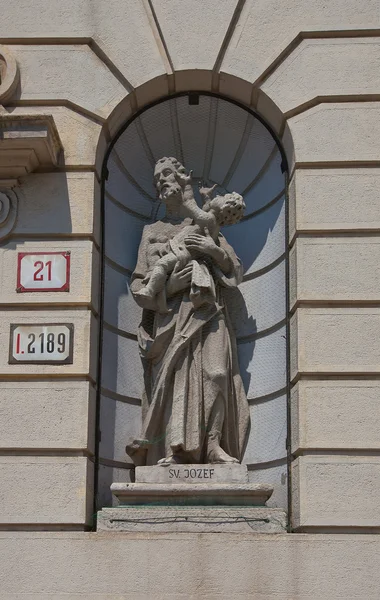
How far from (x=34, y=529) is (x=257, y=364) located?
225 centimetres

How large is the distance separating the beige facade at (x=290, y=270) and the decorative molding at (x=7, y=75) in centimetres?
2

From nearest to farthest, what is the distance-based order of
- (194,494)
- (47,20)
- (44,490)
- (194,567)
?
(194,567) < (44,490) < (194,494) < (47,20)

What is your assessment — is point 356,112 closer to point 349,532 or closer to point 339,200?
point 339,200

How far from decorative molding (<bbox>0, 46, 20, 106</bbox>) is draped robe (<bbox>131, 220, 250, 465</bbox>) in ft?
5.55

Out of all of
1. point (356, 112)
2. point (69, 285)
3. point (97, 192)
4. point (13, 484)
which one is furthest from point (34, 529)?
point (356, 112)

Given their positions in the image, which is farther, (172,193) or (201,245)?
(172,193)

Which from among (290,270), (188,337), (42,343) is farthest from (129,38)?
(42,343)

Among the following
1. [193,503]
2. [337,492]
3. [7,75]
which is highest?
[7,75]

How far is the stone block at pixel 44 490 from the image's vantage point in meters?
8.70

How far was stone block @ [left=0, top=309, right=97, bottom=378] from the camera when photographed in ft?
29.6

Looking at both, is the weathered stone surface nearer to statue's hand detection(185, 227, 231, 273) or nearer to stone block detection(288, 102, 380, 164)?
statue's hand detection(185, 227, 231, 273)

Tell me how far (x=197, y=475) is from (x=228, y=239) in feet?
7.30

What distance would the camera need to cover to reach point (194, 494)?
8914mm

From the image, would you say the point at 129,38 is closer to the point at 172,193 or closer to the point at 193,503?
the point at 172,193
